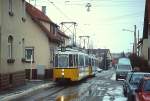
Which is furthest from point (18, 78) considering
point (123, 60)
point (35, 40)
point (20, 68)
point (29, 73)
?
point (123, 60)

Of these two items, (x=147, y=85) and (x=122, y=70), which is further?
(x=122, y=70)

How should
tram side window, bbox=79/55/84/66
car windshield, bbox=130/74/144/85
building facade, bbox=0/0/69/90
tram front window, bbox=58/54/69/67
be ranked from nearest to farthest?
car windshield, bbox=130/74/144/85 → building facade, bbox=0/0/69/90 → tram front window, bbox=58/54/69/67 → tram side window, bbox=79/55/84/66

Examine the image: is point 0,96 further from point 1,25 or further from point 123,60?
point 123,60

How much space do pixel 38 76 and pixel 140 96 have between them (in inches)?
1368

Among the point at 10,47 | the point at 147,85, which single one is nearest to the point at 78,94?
the point at 10,47

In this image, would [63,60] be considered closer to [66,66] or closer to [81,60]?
[66,66]

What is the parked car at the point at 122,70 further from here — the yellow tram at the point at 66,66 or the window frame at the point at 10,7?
the window frame at the point at 10,7

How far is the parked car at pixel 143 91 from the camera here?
15430 millimetres

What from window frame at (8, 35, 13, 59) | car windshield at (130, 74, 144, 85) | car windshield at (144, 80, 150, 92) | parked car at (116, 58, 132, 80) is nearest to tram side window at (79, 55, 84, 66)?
parked car at (116, 58, 132, 80)

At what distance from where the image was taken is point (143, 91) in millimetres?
16234

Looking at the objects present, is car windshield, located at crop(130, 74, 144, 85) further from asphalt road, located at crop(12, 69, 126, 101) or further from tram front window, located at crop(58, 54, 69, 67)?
tram front window, located at crop(58, 54, 69, 67)

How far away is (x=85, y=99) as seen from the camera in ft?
83.4

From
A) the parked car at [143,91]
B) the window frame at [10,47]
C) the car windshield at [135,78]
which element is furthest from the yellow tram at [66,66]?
the parked car at [143,91]

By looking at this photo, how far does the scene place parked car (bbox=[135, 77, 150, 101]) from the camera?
50.6ft
